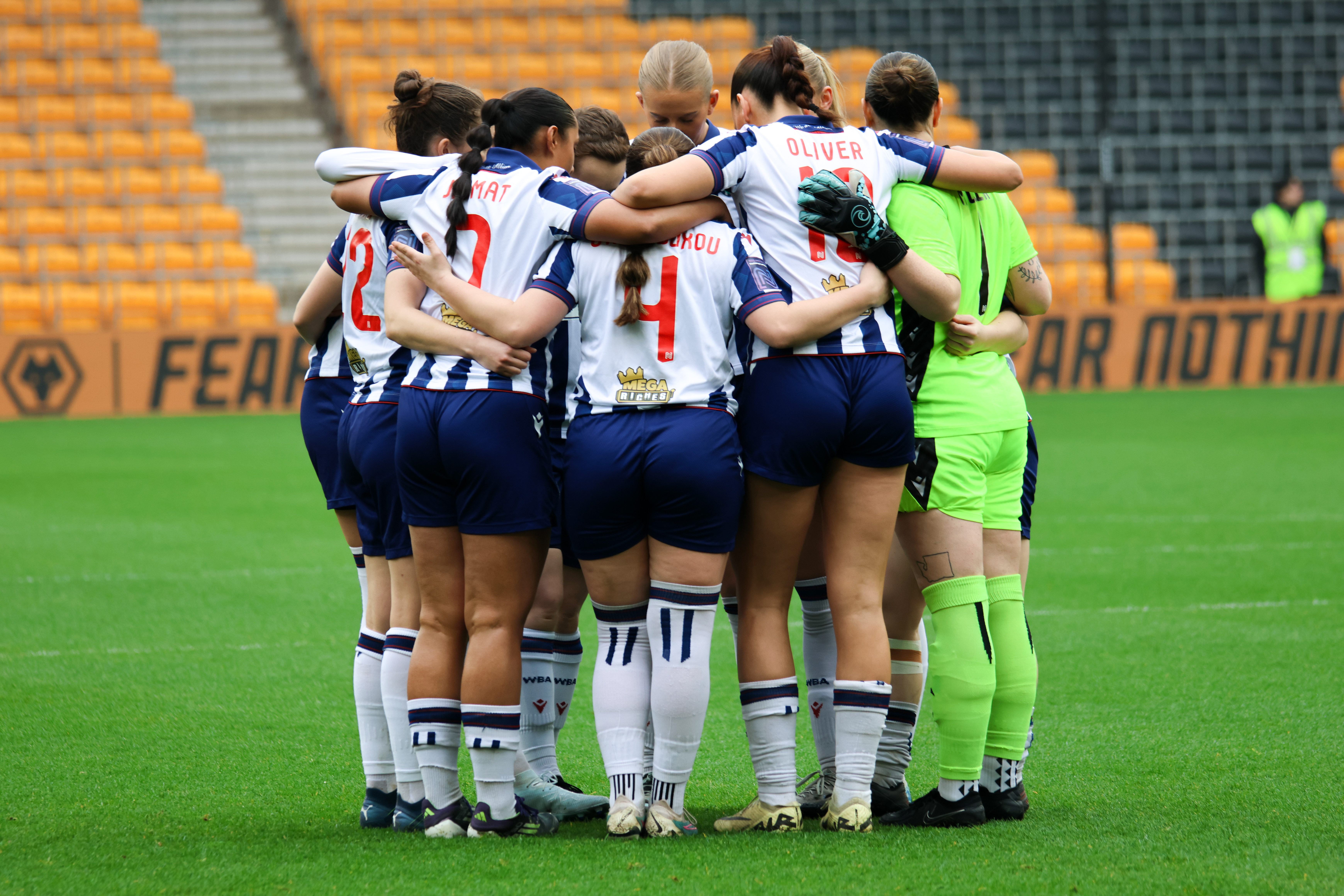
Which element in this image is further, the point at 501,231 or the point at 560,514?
the point at 560,514

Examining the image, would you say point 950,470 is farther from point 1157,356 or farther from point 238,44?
point 238,44

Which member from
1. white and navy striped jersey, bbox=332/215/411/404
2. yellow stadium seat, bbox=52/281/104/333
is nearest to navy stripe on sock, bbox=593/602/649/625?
white and navy striped jersey, bbox=332/215/411/404

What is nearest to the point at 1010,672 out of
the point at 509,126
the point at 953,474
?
the point at 953,474

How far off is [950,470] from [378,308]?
1542 millimetres

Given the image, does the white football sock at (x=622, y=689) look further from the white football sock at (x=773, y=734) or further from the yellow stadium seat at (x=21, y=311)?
the yellow stadium seat at (x=21, y=311)

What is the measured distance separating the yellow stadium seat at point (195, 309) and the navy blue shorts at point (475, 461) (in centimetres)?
1493

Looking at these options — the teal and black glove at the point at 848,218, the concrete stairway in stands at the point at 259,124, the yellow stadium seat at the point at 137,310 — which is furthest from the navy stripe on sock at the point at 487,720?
the concrete stairway in stands at the point at 259,124

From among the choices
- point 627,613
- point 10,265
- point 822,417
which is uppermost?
point 822,417

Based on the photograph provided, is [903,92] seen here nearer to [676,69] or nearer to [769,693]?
[676,69]

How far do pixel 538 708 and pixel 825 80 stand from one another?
184 centimetres

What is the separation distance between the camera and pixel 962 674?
11.4 feet

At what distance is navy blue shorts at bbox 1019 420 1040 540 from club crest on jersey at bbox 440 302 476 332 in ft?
4.90

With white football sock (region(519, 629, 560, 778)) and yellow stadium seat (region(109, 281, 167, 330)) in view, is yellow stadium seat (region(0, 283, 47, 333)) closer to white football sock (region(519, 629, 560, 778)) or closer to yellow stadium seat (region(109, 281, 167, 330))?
yellow stadium seat (region(109, 281, 167, 330))

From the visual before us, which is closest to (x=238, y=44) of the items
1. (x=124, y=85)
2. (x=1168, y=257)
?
(x=124, y=85)
